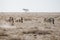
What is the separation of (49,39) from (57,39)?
0.80 metres

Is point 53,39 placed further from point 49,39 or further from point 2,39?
point 2,39

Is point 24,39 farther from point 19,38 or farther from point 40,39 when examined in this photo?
point 40,39

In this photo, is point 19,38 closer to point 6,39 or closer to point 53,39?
point 6,39

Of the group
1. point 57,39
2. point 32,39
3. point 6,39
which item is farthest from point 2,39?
point 57,39

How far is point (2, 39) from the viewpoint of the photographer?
48.4 feet

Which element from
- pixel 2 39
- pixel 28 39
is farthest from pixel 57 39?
pixel 2 39

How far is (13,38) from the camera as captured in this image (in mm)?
14766

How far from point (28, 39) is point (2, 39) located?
2531 mm

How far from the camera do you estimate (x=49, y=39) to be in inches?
591

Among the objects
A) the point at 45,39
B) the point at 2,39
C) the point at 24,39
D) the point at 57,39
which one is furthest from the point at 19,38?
the point at 57,39

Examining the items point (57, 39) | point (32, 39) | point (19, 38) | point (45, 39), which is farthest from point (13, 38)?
point (57, 39)

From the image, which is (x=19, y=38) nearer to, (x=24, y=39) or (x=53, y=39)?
(x=24, y=39)

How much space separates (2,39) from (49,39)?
4.61 metres

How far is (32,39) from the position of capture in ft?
49.6
